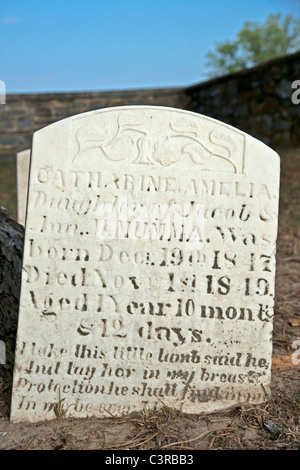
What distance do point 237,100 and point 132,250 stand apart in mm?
9149

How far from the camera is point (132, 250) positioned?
259 centimetres

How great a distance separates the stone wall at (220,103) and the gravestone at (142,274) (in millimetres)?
7623

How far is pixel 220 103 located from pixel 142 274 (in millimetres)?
9777

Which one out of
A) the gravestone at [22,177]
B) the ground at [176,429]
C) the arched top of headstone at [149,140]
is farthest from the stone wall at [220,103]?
the ground at [176,429]

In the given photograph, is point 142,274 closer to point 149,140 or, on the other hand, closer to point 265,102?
point 149,140

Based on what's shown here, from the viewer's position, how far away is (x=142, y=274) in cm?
259

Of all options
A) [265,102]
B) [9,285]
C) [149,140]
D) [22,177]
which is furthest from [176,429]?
[265,102]

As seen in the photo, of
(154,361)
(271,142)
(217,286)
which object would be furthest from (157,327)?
(271,142)

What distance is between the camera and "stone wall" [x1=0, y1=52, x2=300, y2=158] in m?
9.78

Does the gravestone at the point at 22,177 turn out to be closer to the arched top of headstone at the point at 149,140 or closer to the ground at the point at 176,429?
the ground at the point at 176,429

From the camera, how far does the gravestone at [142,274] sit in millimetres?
2566

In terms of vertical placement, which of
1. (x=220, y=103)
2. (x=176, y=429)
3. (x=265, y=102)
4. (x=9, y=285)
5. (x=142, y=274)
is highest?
(x=220, y=103)

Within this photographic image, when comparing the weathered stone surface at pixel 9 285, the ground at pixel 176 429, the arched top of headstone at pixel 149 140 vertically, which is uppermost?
the arched top of headstone at pixel 149 140

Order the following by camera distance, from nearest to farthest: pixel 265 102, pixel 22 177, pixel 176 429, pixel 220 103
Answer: pixel 176 429
pixel 22 177
pixel 265 102
pixel 220 103
